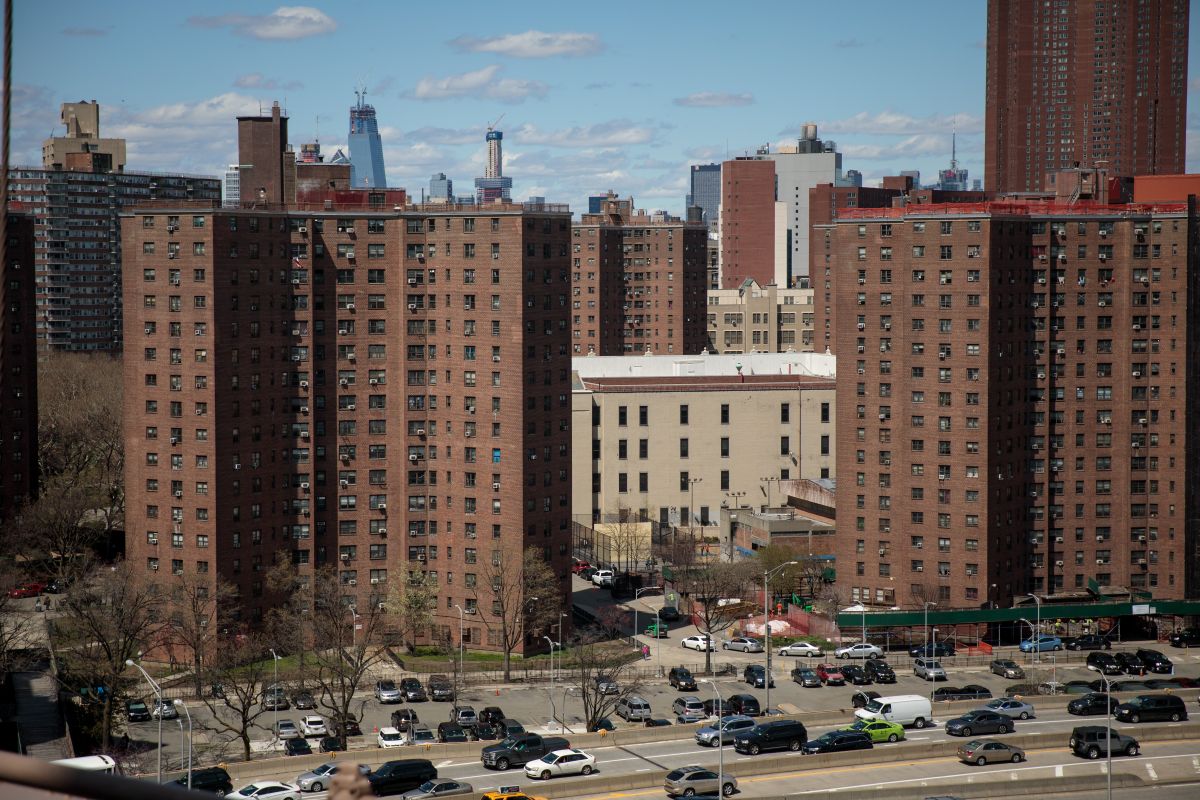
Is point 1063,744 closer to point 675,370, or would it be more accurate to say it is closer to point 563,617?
point 563,617

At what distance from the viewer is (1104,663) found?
104 m

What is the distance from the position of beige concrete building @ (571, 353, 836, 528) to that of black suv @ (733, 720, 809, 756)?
229ft

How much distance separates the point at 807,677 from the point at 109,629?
45.1 metres

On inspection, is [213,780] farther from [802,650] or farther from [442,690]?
[802,650]

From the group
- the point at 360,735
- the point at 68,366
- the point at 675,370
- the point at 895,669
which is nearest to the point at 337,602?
the point at 360,735

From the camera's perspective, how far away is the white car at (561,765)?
72.9 meters

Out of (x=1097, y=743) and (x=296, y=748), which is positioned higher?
(x=1097, y=743)

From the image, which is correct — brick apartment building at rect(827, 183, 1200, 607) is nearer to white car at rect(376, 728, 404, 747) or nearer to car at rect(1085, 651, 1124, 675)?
car at rect(1085, 651, 1124, 675)

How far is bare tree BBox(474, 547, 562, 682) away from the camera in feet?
346

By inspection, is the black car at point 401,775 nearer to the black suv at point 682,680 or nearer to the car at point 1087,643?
the black suv at point 682,680

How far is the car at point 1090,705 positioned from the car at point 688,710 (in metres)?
22.4

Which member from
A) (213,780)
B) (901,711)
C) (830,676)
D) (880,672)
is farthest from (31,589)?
(901,711)

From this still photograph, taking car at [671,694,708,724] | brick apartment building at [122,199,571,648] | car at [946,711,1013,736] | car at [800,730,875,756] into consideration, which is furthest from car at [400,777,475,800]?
brick apartment building at [122,199,571,648]

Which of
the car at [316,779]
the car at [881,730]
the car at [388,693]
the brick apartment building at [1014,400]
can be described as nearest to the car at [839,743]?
the car at [881,730]
